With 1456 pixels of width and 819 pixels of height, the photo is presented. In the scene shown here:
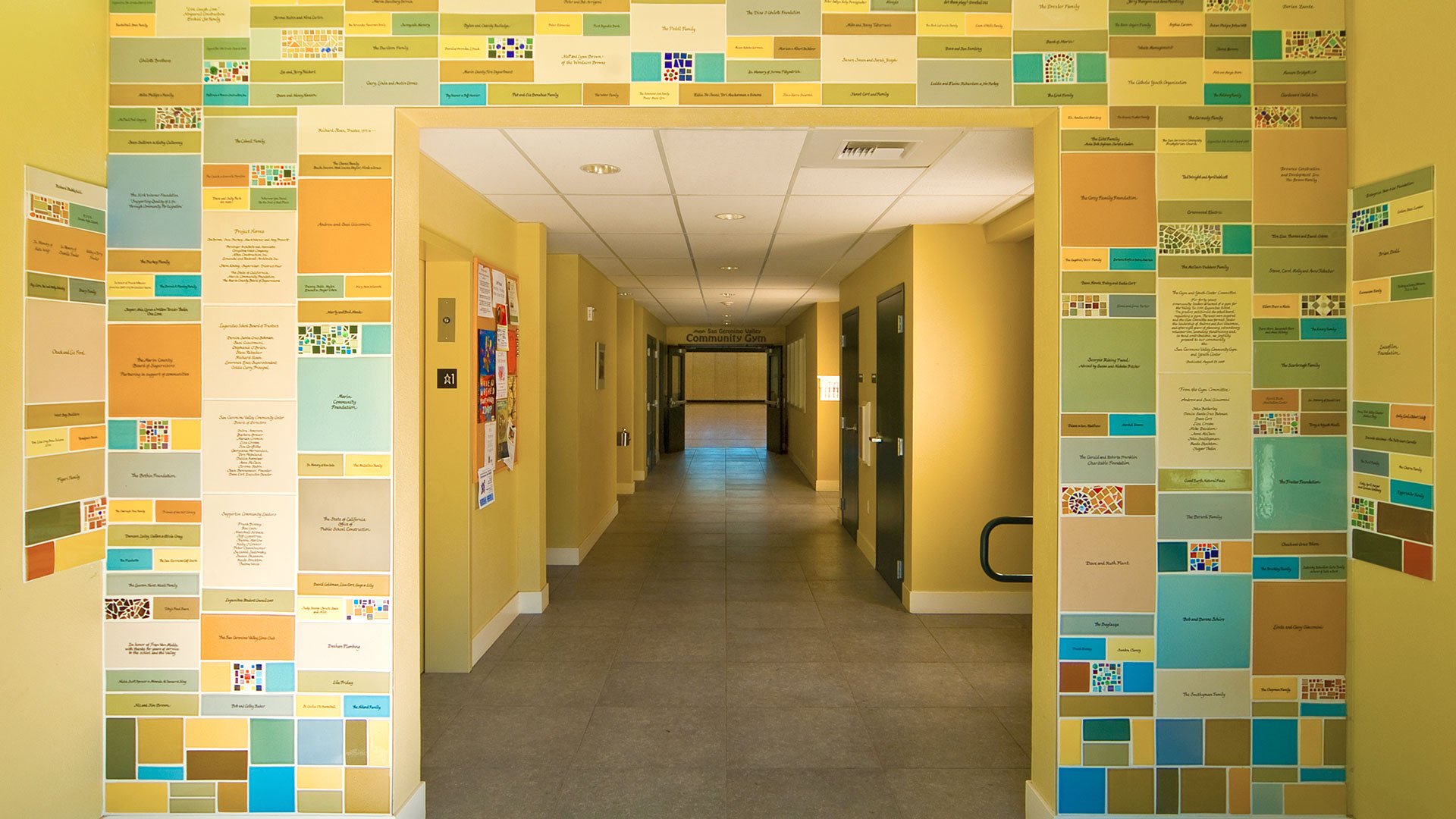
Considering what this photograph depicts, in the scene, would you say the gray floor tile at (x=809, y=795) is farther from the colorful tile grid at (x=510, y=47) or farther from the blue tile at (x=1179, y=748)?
the colorful tile grid at (x=510, y=47)

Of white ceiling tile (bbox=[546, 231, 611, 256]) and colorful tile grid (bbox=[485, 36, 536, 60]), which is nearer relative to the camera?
colorful tile grid (bbox=[485, 36, 536, 60])

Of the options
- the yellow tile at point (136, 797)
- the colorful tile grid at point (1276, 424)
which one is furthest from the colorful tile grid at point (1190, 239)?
the yellow tile at point (136, 797)

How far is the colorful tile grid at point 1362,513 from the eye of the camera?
7.77 feet

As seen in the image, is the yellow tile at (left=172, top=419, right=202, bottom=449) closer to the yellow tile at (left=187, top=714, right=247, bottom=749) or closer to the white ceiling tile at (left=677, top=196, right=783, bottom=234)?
the yellow tile at (left=187, top=714, right=247, bottom=749)

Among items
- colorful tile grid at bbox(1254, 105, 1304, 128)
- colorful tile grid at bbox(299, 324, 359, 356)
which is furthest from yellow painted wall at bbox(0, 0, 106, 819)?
colorful tile grid at bbox(1254, 105, 1304, 128)

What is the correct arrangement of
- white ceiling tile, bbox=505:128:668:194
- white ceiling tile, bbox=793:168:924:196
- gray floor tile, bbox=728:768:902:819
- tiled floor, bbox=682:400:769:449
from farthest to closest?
tiled floor, bbox=682:400:769:449 < white ceiling tile, bbox=793:168:924:196 < white ceiling tile, bbox=505:128:668:194 < gray floor tile, bbox=728:768:902:819

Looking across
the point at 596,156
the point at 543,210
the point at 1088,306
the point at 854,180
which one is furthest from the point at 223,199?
the point at 1088,306

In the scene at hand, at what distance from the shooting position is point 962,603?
5.32 m

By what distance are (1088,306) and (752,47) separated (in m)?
1.42

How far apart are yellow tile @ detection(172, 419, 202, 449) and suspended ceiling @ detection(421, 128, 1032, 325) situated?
58.9 inches

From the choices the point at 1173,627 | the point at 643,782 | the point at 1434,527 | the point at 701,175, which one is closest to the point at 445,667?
the point at 643,782

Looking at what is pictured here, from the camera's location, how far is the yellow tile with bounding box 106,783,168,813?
8.04 ft

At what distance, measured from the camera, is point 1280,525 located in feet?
8.09

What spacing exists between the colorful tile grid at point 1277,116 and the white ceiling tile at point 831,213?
202cm
